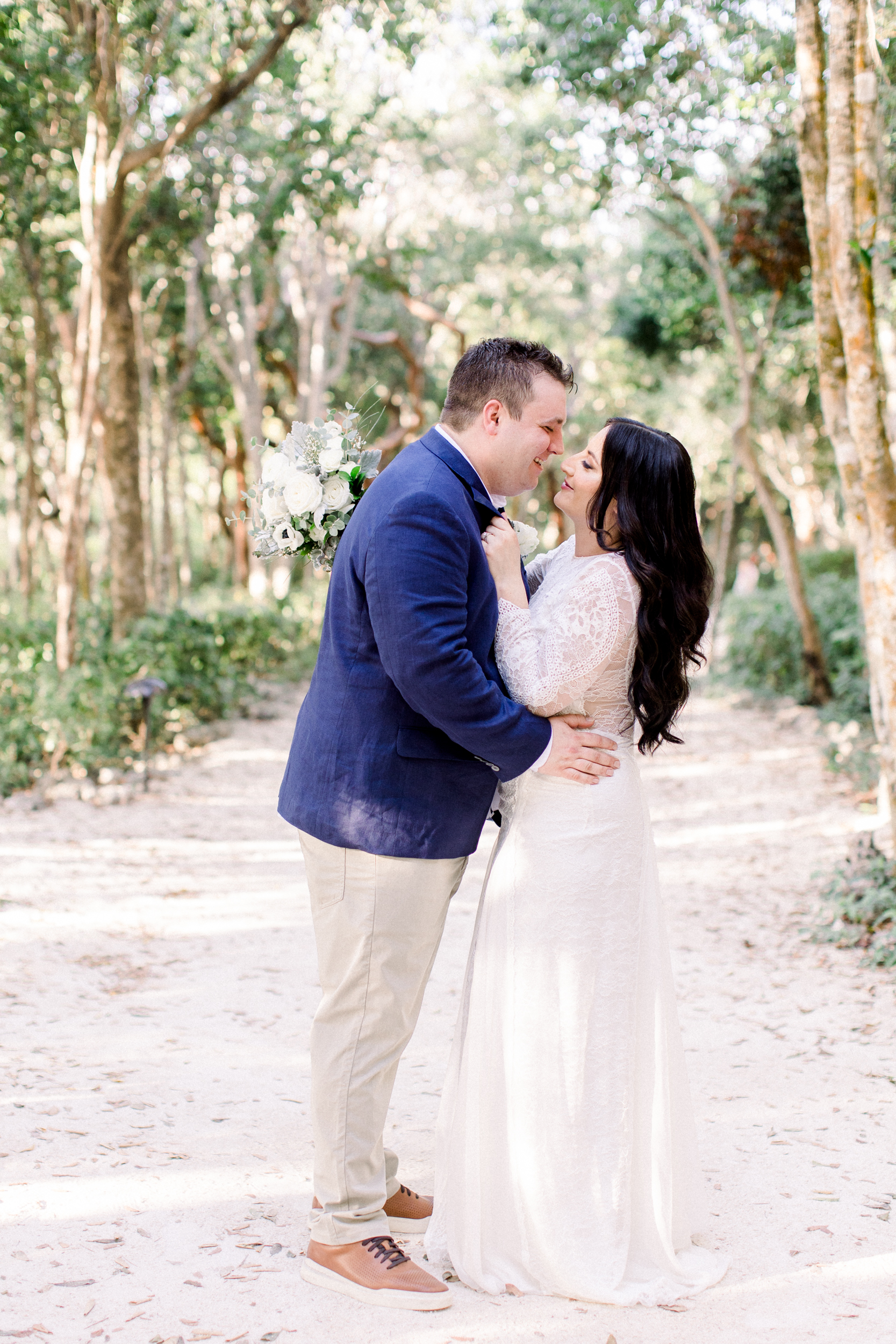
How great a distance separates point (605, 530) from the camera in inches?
110

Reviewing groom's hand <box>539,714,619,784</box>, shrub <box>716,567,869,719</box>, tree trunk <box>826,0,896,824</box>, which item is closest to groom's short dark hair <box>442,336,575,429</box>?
groom's hand <box>539,714,619,784</box>

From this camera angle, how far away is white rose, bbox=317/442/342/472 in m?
3.03

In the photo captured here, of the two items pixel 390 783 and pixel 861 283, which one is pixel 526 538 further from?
pixel 861 283


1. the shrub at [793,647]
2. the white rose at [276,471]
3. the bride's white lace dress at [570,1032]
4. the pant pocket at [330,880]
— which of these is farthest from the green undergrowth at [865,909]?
the shrub at [793,647]

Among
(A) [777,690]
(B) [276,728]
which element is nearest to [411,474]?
(B) [276,728]

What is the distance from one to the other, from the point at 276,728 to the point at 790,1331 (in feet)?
30.2

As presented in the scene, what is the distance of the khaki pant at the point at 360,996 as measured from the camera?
2.63 meters

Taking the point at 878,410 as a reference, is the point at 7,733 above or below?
below

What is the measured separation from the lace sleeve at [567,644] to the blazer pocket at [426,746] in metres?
0.21

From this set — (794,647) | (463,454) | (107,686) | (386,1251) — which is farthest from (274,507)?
(794,647)

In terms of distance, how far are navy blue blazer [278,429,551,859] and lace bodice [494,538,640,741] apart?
0.05 meters

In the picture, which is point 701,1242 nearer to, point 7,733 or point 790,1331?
point 790,1331

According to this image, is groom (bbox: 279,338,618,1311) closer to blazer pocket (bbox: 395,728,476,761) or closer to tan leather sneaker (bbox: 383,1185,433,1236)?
blazer pocket (bbox: 395,728,476,761)

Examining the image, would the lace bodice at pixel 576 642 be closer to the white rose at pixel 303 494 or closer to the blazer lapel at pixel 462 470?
the blazer lapel at pixel 462 470
